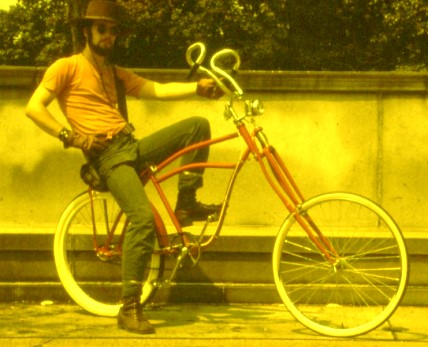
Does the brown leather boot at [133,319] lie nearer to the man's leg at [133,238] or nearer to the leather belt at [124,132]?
the man's leg at [133,238]

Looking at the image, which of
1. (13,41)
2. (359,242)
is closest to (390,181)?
(359,242)

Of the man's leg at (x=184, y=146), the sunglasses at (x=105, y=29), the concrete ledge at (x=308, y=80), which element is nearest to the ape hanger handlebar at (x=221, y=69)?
the man's leg at (x=184, y=146)

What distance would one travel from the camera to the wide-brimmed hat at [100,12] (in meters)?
5.50

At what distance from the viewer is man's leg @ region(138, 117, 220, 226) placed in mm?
5590

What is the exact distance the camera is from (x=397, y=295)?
522 centimetres

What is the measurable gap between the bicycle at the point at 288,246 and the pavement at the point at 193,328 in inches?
4.2

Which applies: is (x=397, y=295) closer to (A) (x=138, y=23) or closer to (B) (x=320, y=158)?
(B) (x=320, y=158)

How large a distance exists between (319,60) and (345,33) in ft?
8.17

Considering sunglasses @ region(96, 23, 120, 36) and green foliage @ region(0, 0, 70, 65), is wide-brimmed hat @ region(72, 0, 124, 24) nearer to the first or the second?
sunglasses @ region(96, 23, 120, 36)

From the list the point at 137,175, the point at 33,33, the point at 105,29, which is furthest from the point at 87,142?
the point at 33,33

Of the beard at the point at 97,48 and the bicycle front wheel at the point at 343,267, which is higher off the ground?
the beard at the point at 97,48

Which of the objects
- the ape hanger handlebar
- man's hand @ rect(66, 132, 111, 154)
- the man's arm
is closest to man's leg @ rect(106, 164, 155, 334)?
man's hand @ rect(66, 132, 111, 154)

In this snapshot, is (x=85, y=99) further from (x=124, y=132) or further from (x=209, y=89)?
(x=209, y=89)

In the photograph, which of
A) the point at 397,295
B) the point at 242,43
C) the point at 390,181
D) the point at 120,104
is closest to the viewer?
the point at 397,295
